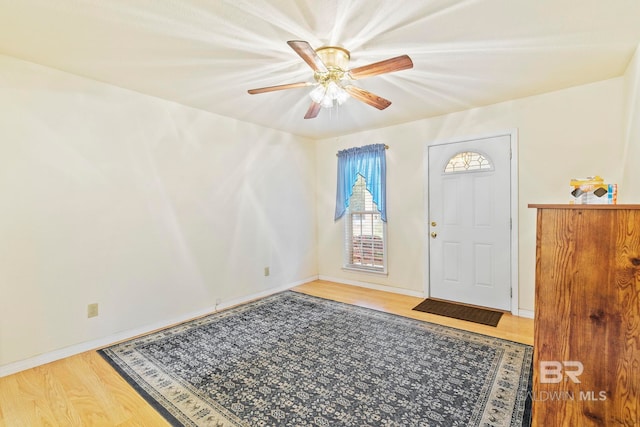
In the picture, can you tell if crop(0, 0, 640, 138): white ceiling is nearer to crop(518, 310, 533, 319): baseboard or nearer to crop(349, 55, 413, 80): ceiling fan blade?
crop(349, 55, 413, 80): ceiling fan blade

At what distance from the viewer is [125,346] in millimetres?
2727

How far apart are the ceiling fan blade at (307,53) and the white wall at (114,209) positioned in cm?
202

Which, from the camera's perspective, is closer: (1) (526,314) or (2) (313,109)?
(2) (313,109)

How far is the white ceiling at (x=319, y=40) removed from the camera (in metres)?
1.74

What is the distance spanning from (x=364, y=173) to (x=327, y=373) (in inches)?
117

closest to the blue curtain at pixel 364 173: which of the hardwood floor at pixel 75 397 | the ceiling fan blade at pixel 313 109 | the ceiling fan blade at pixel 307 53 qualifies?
the ceiling fan blade at pixel 313 109

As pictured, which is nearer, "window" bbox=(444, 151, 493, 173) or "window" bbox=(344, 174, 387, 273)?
"window" bbox=(444, 151, 493, 173)

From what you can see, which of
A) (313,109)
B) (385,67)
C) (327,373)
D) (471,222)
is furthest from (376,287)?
(385,67)

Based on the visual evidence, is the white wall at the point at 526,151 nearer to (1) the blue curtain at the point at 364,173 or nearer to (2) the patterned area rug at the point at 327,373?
(1) the blue curtain at the point at 364,173

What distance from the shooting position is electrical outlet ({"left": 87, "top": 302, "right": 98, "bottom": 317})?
270 cm

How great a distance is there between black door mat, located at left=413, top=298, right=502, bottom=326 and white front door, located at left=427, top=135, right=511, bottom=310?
129mm

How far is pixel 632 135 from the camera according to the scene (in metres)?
2.37

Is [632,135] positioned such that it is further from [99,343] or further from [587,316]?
[99,343]

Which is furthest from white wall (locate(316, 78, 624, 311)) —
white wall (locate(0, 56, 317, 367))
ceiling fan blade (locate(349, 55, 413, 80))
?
white wall (locate(0, 56, 317, 367))
